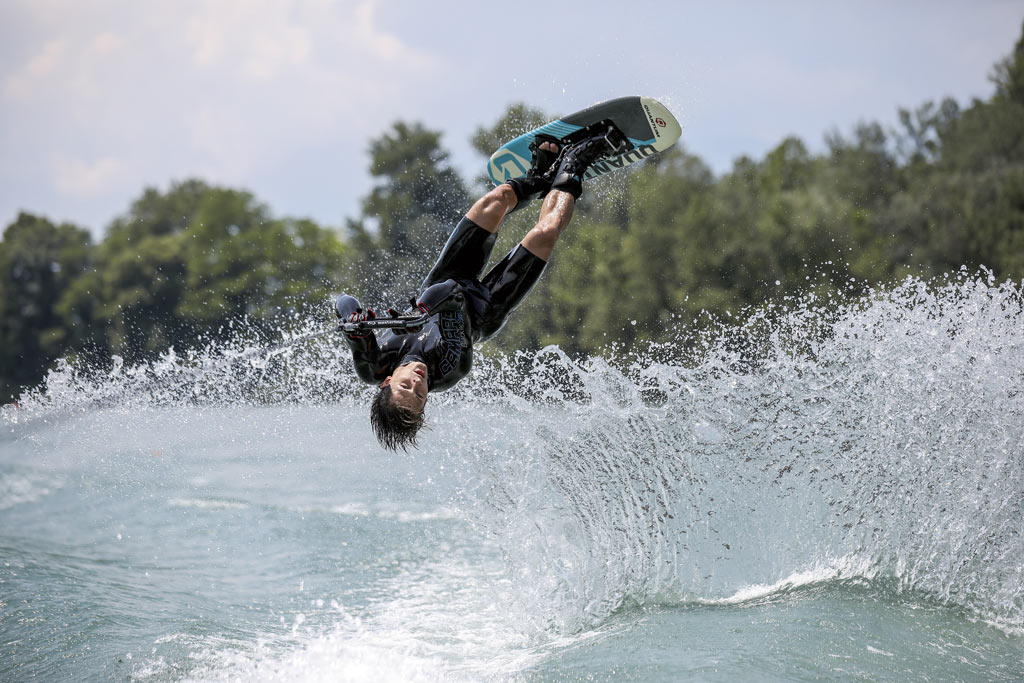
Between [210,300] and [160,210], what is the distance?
1126cm

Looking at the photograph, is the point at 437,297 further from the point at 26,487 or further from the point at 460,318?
the point at 26,487

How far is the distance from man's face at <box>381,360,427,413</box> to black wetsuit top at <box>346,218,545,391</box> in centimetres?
10

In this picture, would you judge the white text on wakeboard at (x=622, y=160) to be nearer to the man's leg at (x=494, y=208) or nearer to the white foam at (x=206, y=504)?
the man's leg at (x=494, y=208)

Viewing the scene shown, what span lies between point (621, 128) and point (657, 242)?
22.1 metres

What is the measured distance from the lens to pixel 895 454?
5629 millimetres

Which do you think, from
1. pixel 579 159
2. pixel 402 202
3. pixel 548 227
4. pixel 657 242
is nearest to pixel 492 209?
pixel 548 227

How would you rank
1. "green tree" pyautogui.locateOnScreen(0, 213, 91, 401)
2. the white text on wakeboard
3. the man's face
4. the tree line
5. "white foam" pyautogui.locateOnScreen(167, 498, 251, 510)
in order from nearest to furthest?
1. the man's face
2. the white text on wakeboard
3. "white foam" pyautogui.locateOnScreen(167, 498, 251, 510)
4. the tree line
5. "green tree" pyautogui.locateOnScreen(0, 213, 91, 401)

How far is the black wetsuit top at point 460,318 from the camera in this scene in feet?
14.8

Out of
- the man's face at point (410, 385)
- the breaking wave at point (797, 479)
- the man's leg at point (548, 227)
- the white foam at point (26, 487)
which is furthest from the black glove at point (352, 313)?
the white foam at point (26, 487)

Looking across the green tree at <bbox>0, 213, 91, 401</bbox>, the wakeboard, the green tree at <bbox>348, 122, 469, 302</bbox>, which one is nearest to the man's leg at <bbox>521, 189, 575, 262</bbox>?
the wakeboard

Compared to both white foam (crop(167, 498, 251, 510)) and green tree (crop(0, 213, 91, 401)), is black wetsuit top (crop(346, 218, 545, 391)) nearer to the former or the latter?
white foam (crop(167, 498, 251, 510))

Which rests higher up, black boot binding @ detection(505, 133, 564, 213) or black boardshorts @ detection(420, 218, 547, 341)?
black boot binding @ detection(505, 133, 564, 213)

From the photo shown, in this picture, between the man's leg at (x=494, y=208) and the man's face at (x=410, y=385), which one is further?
the man's leg at (x=494, y=208)

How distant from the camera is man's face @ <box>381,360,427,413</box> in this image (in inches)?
168
